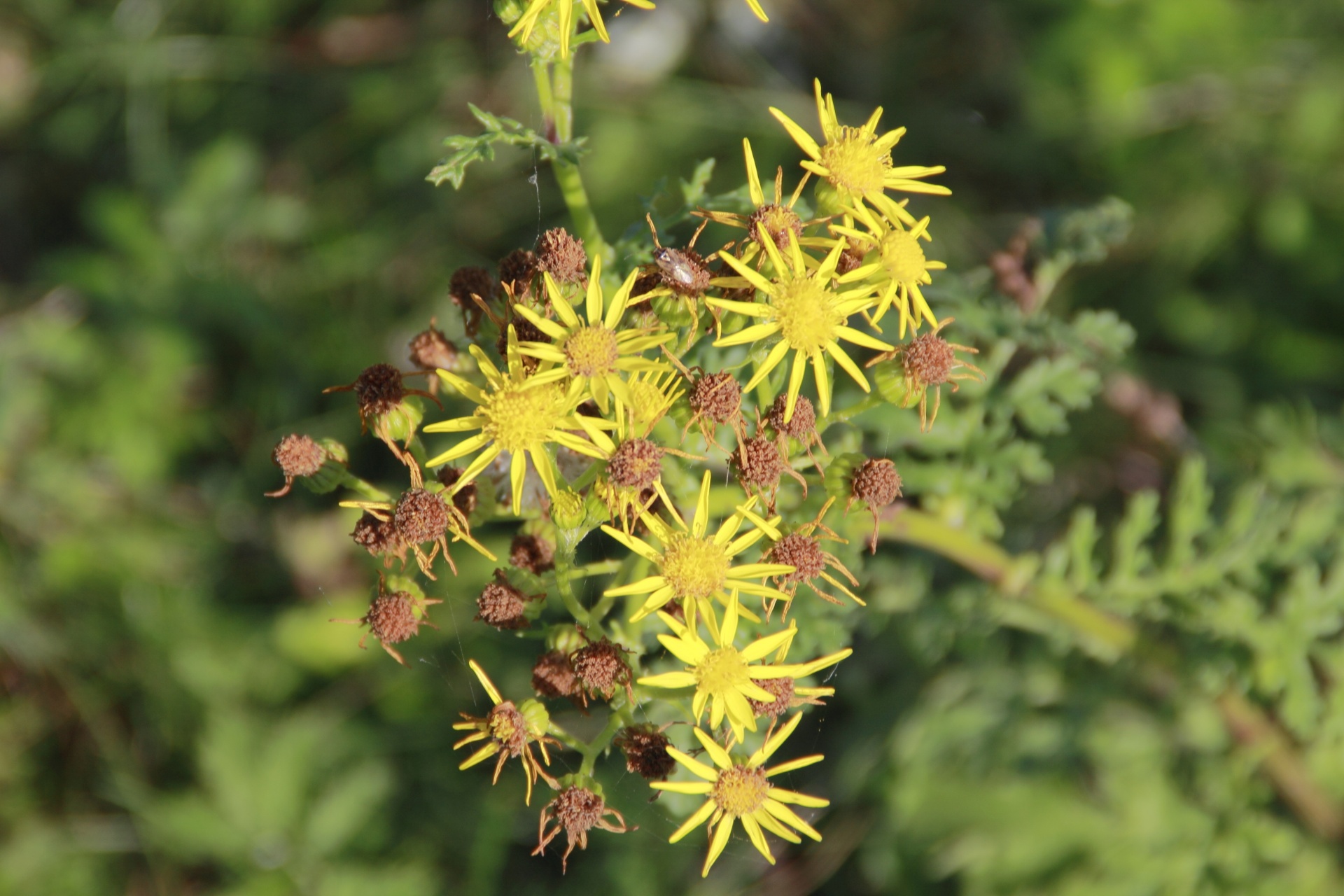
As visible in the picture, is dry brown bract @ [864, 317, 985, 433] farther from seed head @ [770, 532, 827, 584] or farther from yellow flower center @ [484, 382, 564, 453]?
yellow flower center @ [484, 382, 564, 453]

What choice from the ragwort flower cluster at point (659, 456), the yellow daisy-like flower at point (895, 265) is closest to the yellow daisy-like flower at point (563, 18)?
the ragwort flower cluster at point (659, 456)

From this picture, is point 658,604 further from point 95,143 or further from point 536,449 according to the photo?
point 95,143

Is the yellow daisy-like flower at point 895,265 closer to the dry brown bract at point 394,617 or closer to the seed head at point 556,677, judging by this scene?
the seed head at point 556,677

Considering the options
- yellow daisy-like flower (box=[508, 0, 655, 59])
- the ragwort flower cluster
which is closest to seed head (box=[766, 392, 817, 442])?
the ragwort flower cluster

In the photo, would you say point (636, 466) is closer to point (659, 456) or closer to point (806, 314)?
point (659, 456)

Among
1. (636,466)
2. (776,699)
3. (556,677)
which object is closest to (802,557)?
(776,699)

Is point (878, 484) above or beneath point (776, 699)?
above
